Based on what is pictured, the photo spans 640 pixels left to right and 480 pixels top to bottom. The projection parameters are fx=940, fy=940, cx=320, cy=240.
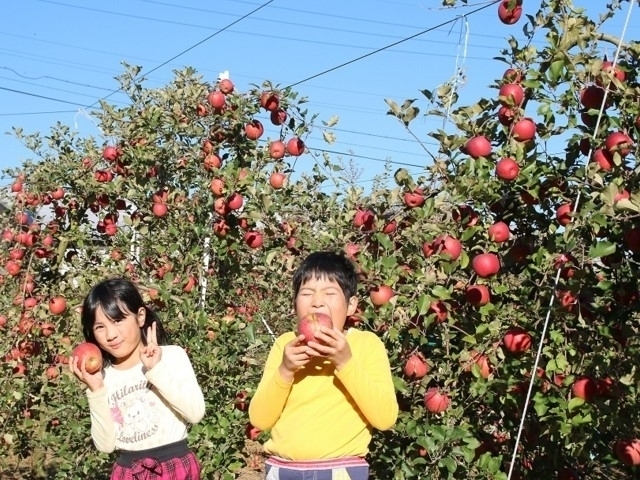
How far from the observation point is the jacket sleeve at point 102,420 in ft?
8.68

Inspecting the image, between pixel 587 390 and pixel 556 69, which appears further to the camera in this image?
pixel 556 69

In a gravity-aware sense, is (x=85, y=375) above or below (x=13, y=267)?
below

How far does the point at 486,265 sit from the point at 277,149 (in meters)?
1.43

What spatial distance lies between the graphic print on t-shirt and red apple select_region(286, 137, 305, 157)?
57.8 inches

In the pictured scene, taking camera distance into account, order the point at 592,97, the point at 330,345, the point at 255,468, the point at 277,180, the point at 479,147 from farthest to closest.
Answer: the point at 255,468
the point at 277,180
the point at 479,147
the point at 592,97
the point at 330,345

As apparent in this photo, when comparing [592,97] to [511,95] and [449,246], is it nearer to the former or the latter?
[511,95]

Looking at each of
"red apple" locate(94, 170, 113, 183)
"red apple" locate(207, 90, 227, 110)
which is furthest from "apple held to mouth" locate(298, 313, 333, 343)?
"red apple" locate(94, 170, 113, 183)

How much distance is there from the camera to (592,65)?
2641 millimetres

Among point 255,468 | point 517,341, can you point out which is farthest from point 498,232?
point 255,468

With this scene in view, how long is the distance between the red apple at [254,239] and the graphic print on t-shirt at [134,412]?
121 centimetres

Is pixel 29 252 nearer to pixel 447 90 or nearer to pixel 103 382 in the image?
pixel 103 382

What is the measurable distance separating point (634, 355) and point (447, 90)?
1016 mm

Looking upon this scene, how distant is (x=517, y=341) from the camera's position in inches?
105

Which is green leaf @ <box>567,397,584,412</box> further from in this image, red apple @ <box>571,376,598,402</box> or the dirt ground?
the dirt ground
